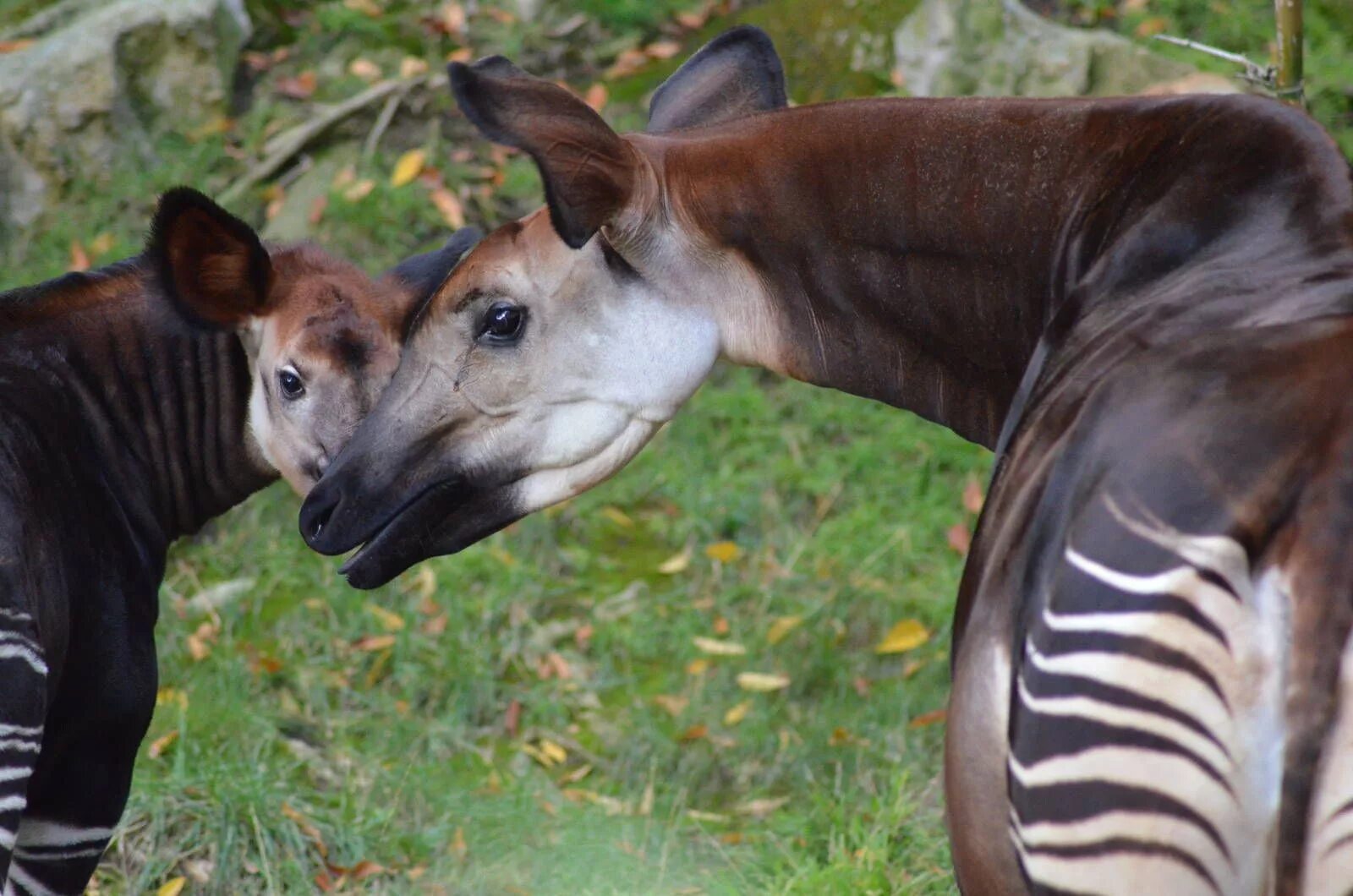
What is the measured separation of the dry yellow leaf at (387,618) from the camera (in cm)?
553

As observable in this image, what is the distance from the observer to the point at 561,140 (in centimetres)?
255

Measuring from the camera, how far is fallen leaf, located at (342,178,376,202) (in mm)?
6824

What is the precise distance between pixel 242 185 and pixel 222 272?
3604 millimetres

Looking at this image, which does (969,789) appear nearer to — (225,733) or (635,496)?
(225,733)

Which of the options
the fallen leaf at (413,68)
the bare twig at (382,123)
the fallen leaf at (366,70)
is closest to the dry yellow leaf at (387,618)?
the bare twig at (382,123)

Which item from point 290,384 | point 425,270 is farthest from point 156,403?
point 425,270

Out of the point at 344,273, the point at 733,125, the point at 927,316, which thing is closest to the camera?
the point at 927,316

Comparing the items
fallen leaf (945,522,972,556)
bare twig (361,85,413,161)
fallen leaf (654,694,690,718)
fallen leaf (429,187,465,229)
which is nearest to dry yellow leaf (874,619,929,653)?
fallen leaf (945,522,972,556)

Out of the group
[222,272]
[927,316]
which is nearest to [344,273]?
[222,272]

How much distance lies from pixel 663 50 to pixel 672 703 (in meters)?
3.65

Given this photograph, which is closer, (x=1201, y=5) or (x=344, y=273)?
(x=344, y=273)

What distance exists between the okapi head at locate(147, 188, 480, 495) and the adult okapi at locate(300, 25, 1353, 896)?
645mm

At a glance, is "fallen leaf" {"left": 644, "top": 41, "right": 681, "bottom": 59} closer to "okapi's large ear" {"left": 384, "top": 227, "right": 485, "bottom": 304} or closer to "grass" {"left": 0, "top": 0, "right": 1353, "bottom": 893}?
"grass" {"left": 0, "top": 0, "right": 1353, "bottom": 893}

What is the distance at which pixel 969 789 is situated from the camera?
1.90 metres
